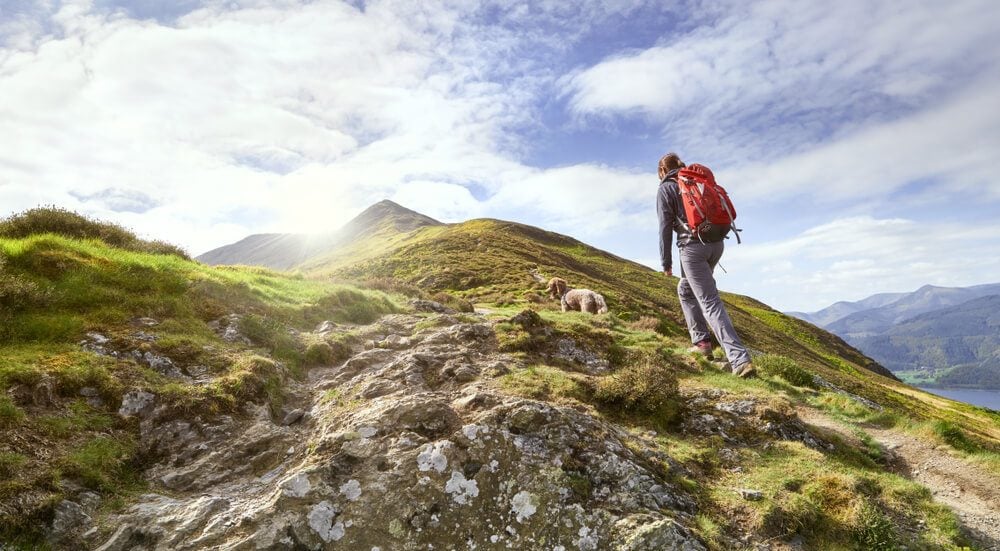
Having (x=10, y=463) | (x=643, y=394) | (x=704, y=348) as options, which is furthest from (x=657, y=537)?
(x=704, y=348)

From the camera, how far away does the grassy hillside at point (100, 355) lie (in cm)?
540

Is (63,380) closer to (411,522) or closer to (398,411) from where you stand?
(398,411)

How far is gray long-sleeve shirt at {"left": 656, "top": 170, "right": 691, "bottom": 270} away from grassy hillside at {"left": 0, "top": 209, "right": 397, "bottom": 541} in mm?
7946

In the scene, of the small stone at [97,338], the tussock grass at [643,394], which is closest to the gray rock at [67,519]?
the small stone at [97,338]

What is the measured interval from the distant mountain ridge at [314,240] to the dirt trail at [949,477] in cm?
10348

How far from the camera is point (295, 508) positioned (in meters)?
5.24

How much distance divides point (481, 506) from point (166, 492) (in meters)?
3.83

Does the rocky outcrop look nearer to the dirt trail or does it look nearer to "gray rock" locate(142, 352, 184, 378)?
"gray rock" locate(142, 352, 184, 378)

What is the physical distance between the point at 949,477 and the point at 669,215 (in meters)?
6.42

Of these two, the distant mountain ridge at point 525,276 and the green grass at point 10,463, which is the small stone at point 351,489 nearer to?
the green grass at point 10,463

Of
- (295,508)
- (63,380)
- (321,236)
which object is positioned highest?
(321,236)

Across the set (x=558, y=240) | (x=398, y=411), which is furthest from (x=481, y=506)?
(x=558, y=240)

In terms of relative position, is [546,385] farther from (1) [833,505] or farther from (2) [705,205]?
(2) [705,205]

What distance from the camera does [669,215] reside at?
1087 centimetres
